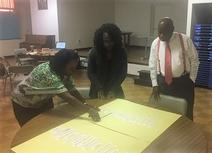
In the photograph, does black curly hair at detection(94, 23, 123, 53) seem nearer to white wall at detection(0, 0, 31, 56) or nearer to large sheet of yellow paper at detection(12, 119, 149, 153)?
A: large sheet of yellow paper at detection(12, 119, 149, 153)

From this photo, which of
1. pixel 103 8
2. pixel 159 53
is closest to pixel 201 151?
pixel 159 53

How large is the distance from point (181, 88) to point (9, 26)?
27.3 feet

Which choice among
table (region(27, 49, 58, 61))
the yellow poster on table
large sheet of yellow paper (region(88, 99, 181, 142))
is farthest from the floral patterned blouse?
table (region(27, 49, 58, 61))

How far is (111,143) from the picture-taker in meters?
1.43

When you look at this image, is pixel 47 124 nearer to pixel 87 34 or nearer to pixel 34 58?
pixel 34 58

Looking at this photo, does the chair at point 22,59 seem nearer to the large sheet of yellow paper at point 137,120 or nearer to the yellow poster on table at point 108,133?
the large sheet of yellow paper at point 137,120

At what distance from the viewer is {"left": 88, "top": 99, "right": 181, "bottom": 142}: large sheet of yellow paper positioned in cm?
158

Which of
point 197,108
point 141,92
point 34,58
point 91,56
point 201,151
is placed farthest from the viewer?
point 34,58

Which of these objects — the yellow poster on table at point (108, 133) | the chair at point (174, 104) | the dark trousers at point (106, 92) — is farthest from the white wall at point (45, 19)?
the yellow poster on table at point (108, 133)

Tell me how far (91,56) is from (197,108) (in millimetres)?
2486

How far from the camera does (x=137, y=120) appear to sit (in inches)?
69.3

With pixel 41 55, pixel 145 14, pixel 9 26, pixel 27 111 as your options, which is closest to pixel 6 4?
pixel 41 55

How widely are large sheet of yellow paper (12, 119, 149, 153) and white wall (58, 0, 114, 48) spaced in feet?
23.5

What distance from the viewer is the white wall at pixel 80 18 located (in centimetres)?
844
